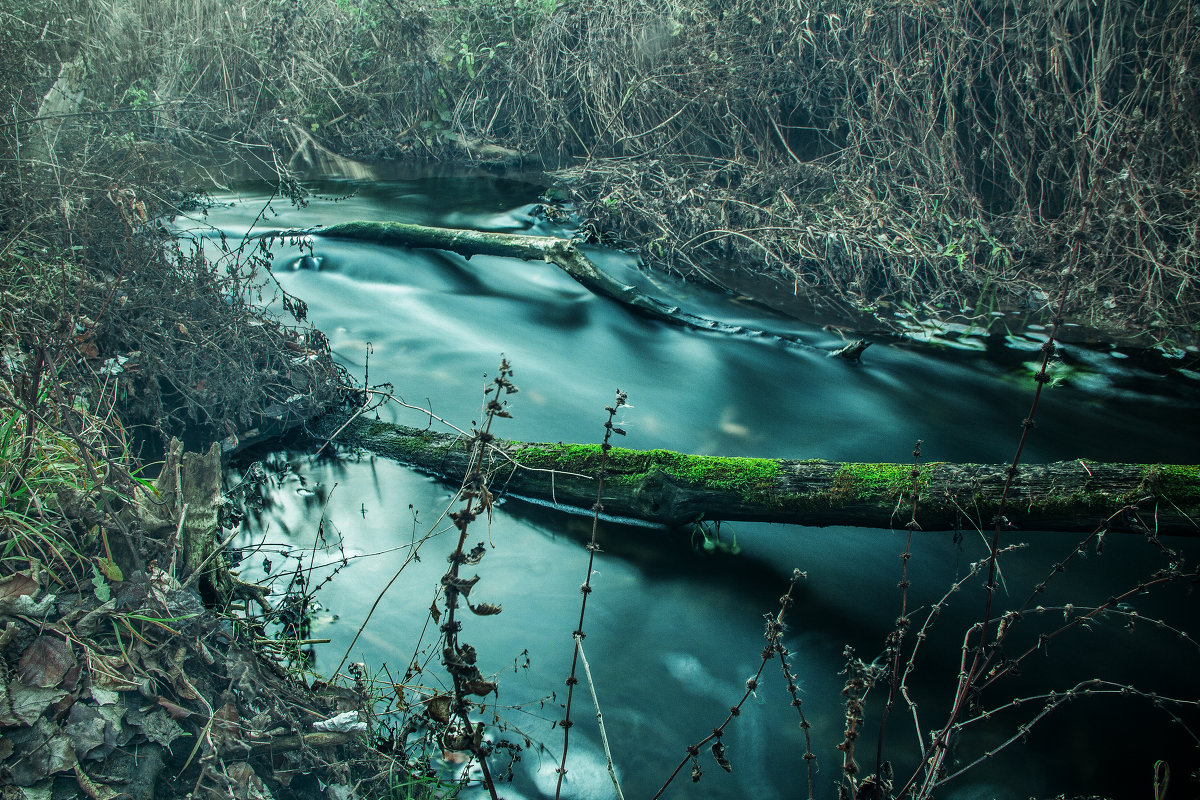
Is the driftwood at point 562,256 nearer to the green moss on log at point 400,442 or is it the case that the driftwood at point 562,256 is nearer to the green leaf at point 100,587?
the green moss on log at point 400,442

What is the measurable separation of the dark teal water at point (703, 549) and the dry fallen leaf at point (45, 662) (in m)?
1.09

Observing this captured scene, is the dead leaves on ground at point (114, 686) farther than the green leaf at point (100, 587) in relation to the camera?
No

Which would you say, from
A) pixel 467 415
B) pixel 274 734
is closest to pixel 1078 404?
pixel 467 415

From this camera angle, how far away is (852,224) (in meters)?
8.84

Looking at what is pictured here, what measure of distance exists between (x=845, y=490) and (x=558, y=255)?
4556 mm

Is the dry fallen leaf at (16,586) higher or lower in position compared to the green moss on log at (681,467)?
higher

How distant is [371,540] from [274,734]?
220cm

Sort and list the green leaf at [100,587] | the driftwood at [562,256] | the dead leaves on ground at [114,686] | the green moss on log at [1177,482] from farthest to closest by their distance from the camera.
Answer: the driftwood at [562,256], the green moss on log at [1177,482], the green leaf at [100,587], the dead leaves on ground at [114,686]

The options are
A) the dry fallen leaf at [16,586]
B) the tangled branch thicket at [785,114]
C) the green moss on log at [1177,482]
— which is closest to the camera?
the dry fallen leaf at [16,586]

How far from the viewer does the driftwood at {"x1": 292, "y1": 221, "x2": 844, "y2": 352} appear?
7695 mm

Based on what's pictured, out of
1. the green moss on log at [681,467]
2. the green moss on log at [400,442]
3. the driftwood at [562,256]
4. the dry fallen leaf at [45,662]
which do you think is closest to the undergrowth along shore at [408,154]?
the dry fallen leaf at [45,662]

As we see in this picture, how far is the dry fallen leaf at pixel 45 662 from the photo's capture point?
2316mm

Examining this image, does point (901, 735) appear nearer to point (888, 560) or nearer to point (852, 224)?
point (888, 560)

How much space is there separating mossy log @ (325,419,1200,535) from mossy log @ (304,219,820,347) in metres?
3.52
